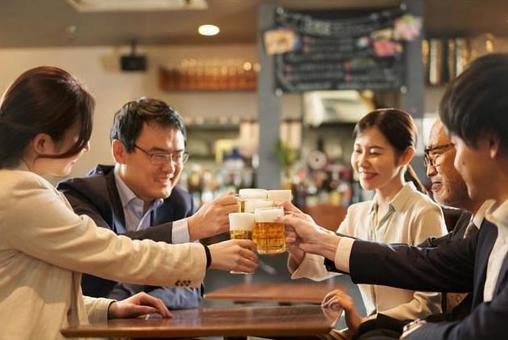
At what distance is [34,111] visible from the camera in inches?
70.2

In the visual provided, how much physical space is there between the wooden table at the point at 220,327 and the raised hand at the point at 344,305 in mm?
318

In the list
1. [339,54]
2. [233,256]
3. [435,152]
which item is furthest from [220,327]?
[339,54]

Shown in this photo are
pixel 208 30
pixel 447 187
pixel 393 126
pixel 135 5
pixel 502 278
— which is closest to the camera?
pixel 502 278

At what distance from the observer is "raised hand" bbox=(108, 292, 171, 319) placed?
1933 millimetres

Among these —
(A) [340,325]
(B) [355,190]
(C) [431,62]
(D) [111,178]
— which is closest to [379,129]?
(D) [111,178]

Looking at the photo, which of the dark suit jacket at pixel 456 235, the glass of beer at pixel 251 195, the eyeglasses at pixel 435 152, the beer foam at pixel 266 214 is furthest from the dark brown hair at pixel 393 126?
the beer foam at pixel 266 214

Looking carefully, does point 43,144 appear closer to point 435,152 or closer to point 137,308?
point 137,308

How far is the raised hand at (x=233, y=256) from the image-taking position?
189cm

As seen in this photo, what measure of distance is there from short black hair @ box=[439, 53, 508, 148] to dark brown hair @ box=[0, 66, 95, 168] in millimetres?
960

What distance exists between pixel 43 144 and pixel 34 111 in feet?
0.29

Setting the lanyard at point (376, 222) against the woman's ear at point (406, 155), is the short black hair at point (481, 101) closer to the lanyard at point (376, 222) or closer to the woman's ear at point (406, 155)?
the lanyard at point (376, 222)

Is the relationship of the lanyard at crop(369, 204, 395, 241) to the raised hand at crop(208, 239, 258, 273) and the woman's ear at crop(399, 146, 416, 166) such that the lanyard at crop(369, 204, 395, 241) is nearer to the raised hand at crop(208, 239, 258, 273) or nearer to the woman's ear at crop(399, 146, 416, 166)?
the woman's ear at crop(399, 146, 416, 166)

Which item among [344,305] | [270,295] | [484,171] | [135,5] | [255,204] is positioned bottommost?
[270,295]

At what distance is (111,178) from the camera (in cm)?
275
